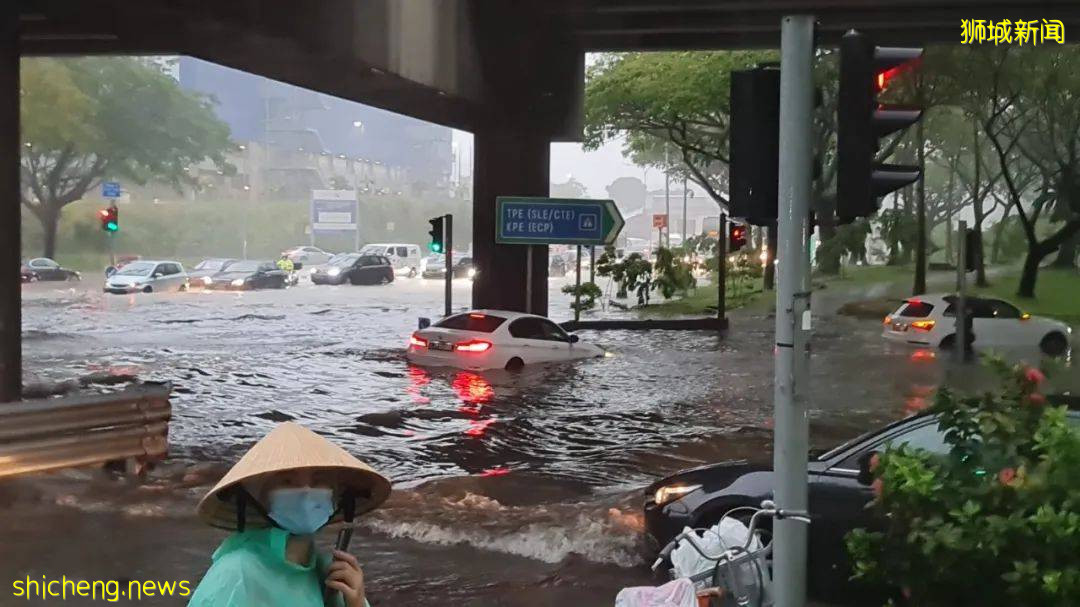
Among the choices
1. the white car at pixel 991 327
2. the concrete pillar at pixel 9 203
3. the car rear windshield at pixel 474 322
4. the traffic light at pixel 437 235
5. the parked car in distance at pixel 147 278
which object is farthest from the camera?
the parked car in distance at pixel 147 278

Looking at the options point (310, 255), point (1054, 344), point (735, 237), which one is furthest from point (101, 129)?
point (1054, 344)

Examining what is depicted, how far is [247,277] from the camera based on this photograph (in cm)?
4669

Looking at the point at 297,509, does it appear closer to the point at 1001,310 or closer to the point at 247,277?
the point at 1001,310

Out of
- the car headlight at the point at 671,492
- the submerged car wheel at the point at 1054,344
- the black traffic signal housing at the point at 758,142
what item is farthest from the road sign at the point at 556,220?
the black traffic signal housing at the point at 758,142

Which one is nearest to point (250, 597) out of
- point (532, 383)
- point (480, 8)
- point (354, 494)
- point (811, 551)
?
point (354, 494)

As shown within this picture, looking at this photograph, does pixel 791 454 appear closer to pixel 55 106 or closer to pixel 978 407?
pixel 978 407

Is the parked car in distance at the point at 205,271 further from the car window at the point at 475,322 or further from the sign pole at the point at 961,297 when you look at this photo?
the sign pole at the point at 961,297

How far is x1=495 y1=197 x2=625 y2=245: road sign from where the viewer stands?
78.8 feet

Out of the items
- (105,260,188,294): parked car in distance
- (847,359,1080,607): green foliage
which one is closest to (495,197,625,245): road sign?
(847,359,1080,607): green foliage

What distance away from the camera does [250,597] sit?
219cm

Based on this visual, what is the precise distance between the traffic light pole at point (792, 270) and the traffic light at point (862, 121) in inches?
5.7

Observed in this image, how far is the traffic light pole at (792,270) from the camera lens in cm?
409

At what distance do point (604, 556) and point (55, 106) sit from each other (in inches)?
1634

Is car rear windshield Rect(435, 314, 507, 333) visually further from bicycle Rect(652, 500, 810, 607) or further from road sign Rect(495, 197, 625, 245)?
bicycle Rect(652, 500, 810, 607)
